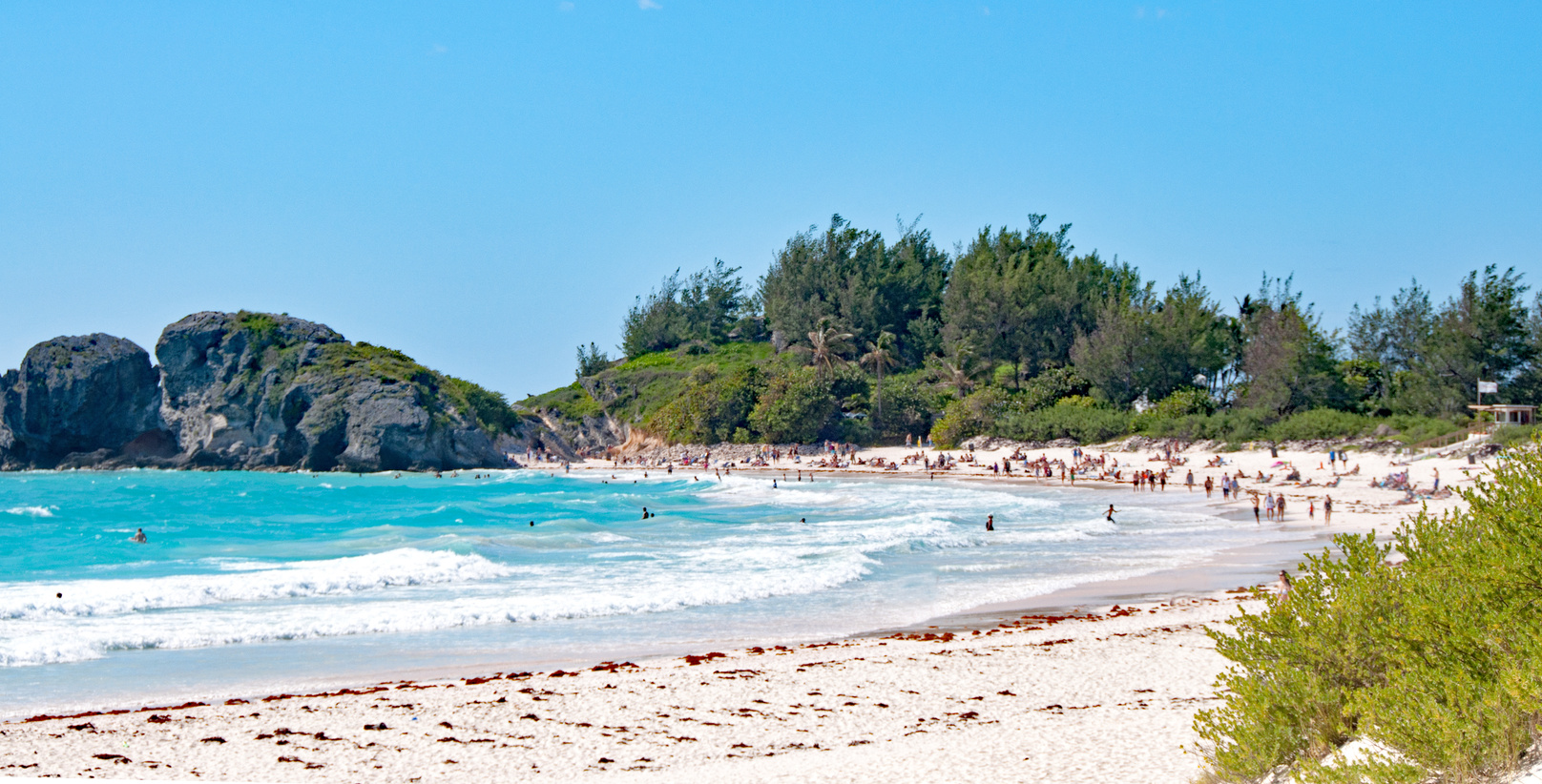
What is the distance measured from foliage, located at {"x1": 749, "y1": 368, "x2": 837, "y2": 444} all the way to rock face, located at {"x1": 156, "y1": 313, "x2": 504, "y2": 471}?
21.3 metres

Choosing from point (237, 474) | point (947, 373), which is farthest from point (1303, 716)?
point (237, 474)

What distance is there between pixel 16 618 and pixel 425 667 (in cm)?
750

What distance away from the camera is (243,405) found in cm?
7450

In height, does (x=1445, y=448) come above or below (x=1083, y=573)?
above

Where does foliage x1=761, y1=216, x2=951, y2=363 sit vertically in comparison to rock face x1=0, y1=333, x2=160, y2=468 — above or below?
above

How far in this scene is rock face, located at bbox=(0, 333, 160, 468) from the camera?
76.2 metres

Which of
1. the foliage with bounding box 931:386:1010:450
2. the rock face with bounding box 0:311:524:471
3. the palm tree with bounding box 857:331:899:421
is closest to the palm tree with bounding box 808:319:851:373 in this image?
the palm tree with bounding box 857:331:899:421

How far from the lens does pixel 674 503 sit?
141 ft

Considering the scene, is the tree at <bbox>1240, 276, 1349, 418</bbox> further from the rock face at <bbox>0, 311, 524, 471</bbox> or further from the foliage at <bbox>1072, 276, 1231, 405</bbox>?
the rock face at <bbox>0, 311, 524, 471</bbox>

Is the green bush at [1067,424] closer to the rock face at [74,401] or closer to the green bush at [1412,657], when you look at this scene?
the green bush at [1412,657]

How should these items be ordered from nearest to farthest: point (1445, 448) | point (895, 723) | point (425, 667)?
point (895, 723) → point (425, 667) → point (1445, 448)

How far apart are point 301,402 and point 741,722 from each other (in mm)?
71432

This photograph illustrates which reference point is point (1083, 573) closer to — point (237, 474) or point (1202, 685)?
point (1202, 685)

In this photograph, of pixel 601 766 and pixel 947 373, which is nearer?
pixel 601 766
